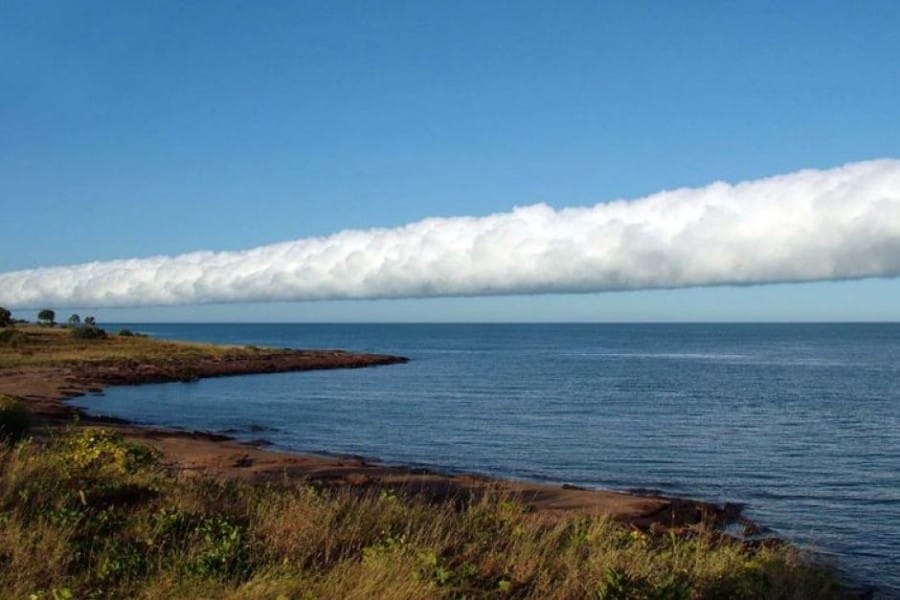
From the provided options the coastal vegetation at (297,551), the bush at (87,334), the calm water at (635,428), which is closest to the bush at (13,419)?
the coastal vegetation at (297,551)

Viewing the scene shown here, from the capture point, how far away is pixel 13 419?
2619cm

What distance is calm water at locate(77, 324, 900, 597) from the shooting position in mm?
26562

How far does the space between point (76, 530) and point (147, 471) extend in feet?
19.1

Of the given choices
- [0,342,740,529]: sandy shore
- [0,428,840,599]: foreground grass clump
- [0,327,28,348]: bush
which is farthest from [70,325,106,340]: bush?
[0,428,840,599]: foreground grass clump

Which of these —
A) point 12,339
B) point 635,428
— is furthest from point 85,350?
point 635,428

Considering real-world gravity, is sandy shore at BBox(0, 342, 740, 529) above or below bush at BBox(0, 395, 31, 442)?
below

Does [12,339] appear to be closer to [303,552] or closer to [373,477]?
[373,477]

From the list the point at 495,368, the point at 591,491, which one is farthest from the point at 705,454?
the point at 495,368

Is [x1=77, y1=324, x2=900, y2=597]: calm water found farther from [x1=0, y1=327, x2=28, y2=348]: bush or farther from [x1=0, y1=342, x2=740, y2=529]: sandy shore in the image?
[x1=0, y1=327, x2=28, y2=348]: bush

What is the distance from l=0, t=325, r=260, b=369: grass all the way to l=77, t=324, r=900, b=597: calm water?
14.0m

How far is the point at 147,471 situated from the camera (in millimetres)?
16484

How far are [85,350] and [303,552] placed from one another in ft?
302

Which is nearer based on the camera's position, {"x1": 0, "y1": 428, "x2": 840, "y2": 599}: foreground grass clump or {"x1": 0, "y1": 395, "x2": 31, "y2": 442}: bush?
{"x1": 0, "y1": 428, "x2": 840, "y2": 599}: foreground grass clump

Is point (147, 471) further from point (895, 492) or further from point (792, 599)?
point (895, 492)
